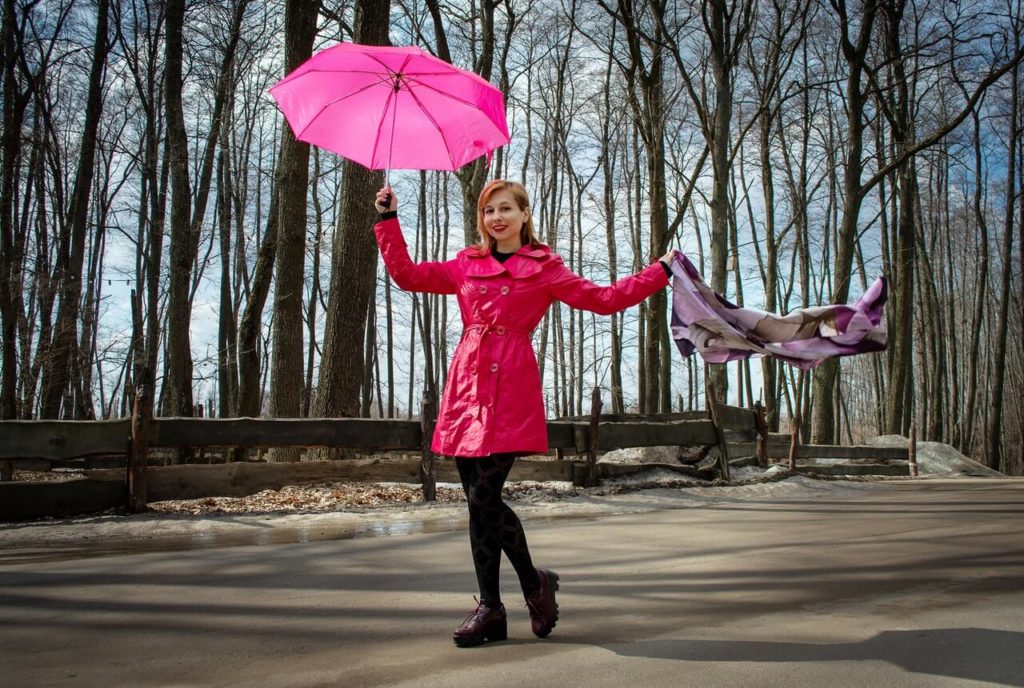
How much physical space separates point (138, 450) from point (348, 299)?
3676 mm

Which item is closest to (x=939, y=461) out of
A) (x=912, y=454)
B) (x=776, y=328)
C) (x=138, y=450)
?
(x=912, y=454)

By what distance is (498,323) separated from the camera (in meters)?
3.64

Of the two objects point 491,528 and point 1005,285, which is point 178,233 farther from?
point 1005,285

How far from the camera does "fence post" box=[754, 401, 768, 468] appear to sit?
15.6m

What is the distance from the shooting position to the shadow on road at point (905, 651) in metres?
A: 2.93

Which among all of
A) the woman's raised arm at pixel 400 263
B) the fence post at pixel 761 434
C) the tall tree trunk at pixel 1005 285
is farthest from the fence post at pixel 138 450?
the tall tree trunk at pixel 1005 285

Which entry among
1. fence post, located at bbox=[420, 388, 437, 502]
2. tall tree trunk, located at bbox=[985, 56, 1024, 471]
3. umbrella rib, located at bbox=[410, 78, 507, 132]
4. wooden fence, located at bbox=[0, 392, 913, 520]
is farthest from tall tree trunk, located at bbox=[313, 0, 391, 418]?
tall tree trunk, located at bbox=[985, 56, 1024, 471]

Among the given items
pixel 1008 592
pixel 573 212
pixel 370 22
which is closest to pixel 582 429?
pixel 370 22

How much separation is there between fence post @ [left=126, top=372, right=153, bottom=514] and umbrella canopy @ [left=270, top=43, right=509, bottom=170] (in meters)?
5.26

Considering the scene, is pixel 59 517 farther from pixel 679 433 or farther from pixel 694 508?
pixel 679 433

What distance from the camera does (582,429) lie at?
39.4 feet

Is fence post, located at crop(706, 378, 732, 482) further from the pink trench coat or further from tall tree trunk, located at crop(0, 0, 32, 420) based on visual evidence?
tall tree trunk, located at crop(0, 0, 32, 420)

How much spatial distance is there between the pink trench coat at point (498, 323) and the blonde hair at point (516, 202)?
7cm

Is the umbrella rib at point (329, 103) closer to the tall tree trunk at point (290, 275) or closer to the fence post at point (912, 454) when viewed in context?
the tall tree trunk at point (290, 275)
